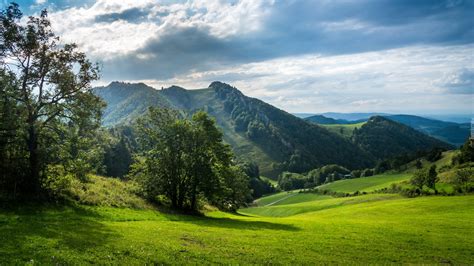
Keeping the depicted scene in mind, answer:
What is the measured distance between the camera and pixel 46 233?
2397 centimetres

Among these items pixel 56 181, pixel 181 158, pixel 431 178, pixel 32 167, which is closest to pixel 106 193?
pixel 56 181

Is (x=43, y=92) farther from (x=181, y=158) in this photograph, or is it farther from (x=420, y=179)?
(x=420, y=179)

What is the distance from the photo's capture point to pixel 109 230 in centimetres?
2800


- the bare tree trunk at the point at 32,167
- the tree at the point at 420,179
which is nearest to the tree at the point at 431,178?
the tree at the point at 420,179

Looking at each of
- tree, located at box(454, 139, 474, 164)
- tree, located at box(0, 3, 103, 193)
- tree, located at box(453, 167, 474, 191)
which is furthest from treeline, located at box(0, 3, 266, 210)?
tree, located at box(454, 139, 474, 164)

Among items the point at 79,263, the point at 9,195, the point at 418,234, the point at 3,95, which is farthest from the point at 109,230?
the point at 418,234

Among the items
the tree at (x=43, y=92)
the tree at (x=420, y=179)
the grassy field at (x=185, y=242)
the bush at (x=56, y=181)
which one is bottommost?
the tree at (x=420, y=179)

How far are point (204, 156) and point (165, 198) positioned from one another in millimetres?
9929

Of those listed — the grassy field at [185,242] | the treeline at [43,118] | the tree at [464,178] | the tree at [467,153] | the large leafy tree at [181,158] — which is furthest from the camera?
the tree at [467,153]

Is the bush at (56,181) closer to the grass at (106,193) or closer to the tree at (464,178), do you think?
the grass at (106,193)

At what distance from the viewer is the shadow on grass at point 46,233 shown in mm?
19688

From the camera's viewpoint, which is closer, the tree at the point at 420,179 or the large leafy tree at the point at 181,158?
the large leafy tree at the point at 181,158

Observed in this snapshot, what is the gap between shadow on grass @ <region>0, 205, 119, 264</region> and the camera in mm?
19688

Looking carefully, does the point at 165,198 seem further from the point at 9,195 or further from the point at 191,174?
the point at 9,195
